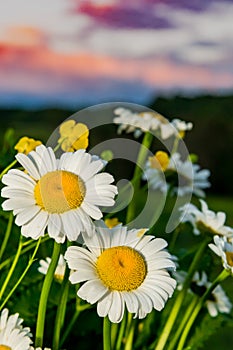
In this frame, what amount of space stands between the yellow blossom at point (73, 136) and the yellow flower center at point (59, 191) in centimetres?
4

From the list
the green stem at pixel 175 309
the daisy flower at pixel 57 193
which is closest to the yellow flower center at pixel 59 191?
the daisy flower at pixel 57 193

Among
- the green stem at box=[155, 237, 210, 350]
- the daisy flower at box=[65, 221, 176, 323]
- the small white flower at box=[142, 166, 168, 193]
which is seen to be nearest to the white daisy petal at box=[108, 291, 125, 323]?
the daisy flower at box=[65, 221, 176, 323]

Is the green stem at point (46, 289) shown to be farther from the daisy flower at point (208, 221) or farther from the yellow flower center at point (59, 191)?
the daisy flower at point (208, 221)

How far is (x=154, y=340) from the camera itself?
46 cm

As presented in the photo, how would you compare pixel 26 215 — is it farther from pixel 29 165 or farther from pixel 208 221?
pixel 208 221

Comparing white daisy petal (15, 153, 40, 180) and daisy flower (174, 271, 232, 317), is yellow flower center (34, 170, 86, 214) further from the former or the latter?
daisy flower (174, 271, 232, 317)

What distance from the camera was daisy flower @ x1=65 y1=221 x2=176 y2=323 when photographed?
0.30 metres

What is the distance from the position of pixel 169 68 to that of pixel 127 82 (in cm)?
7

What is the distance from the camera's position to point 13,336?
1.09 feet

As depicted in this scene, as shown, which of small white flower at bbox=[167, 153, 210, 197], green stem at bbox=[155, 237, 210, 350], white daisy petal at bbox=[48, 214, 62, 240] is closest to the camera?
white daisy petal at bbox=[48, 214, 62, 240]

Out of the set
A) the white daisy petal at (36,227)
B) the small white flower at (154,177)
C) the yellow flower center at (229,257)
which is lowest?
the small white flower at (154,177)

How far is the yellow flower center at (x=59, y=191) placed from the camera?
0.31 meters

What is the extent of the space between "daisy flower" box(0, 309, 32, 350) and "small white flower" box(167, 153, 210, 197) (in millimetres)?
202

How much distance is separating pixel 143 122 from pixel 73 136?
0.47ft
